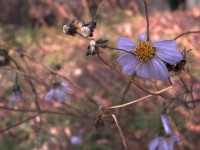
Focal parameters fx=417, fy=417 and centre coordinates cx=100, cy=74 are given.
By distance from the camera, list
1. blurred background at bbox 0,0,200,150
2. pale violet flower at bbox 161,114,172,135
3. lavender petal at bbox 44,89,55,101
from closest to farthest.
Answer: pale violet flower at bbox 161,114,172,135
lavender petal at bbox 44,89,55,101
blurred background at bbox 0,0,200,150

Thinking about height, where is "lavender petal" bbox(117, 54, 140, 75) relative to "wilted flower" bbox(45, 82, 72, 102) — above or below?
above

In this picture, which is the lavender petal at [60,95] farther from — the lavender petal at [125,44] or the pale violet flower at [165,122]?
the lavender petal at [125,44]

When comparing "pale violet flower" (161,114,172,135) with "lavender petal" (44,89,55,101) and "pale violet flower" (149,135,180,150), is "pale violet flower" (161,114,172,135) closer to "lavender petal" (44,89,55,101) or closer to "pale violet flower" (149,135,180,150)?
"pale violet flower" (149,135,180,150)

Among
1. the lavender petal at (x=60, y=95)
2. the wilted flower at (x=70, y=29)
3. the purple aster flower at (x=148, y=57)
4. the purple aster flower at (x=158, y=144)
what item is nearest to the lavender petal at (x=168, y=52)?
the purple aster flower at (x=148, y=57)

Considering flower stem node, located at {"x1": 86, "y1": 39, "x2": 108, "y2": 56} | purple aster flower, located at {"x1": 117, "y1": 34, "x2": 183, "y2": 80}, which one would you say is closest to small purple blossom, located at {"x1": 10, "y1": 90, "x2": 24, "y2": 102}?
purple aster flower, located at {"x1": 117, "y1": 34, "x2": 183, "y2": 80}

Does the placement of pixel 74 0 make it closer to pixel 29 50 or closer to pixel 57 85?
pixel 29 50

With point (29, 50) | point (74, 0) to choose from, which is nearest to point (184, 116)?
point (29, 50)

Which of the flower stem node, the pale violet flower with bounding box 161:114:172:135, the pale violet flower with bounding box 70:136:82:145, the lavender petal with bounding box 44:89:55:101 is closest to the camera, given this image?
the flower stem node
